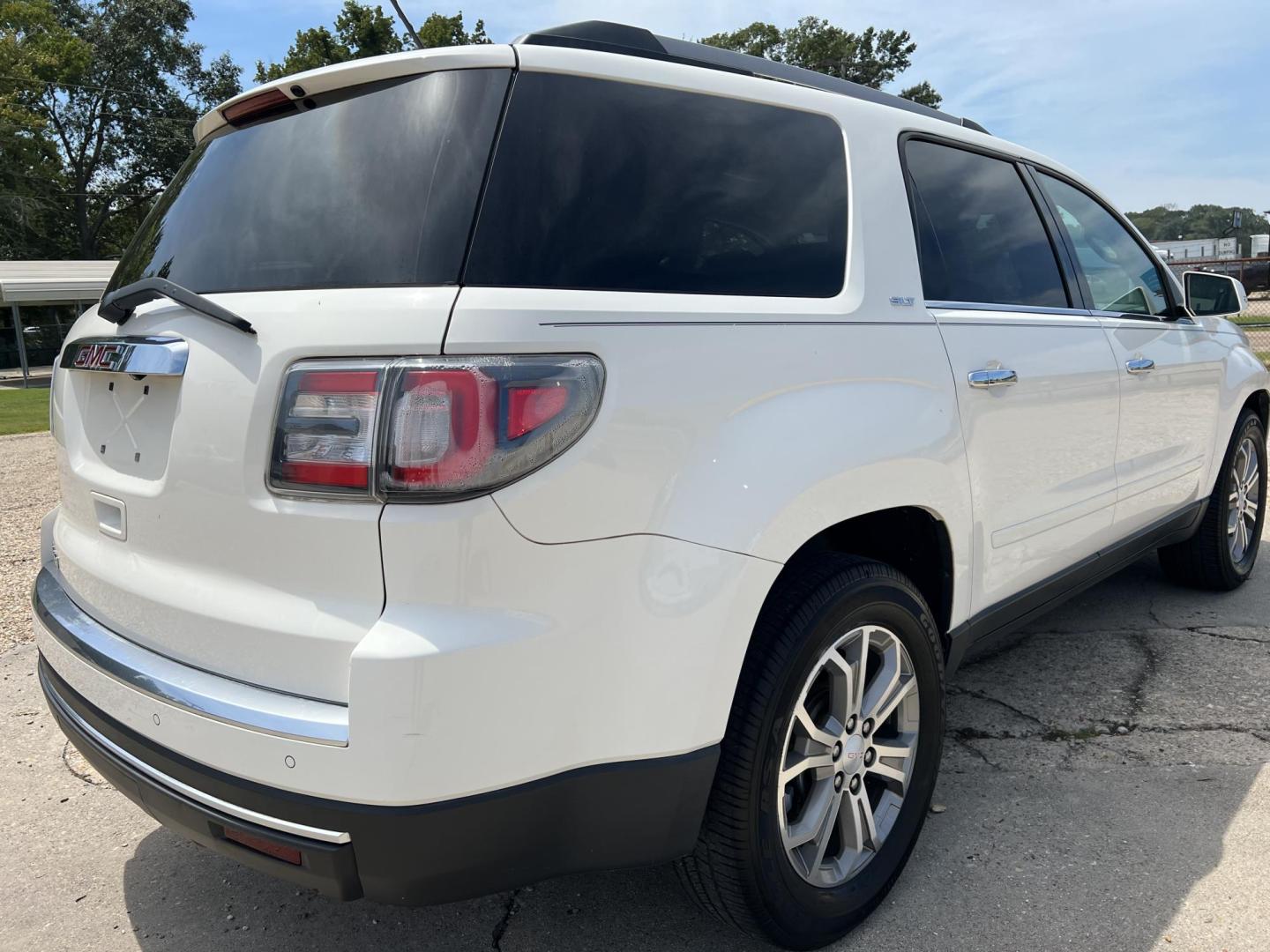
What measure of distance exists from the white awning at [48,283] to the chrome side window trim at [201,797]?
26.6 metres

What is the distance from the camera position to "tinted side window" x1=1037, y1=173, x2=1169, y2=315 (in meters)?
3.41

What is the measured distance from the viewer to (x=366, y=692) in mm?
1522

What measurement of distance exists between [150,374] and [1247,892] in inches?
109

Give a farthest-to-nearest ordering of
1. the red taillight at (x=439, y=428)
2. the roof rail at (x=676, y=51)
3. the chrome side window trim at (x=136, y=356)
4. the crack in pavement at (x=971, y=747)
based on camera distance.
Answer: the crack in pavement at (x=971, y=747) → the roof rail at (x=676, y=51) → the chrome side window trim at (x=136, y=356) → the red taillight at (x=439, y=428)

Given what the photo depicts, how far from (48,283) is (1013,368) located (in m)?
29.1

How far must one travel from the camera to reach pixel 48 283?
84.9 ft

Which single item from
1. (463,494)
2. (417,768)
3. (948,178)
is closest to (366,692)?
(417,768)

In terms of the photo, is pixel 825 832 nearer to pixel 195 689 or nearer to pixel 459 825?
pixel 459 825

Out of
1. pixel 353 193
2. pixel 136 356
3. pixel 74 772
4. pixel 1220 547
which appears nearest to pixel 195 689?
pixel 136 356

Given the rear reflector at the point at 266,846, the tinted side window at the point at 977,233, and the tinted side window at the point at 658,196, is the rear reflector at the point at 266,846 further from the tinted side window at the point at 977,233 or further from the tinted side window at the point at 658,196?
the tinted side window at the point at 977,233

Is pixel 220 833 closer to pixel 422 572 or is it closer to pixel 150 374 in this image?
pixel 422 572

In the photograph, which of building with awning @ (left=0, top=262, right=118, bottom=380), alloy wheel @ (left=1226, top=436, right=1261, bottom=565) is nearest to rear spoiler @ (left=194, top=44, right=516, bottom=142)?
alloy wheel @ (left=1226, top=436, right=1261, bottom=565)

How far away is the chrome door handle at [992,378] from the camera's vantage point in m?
2.51

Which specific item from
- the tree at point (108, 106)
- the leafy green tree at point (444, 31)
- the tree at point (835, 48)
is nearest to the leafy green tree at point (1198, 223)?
the tree at point (835, 48)
